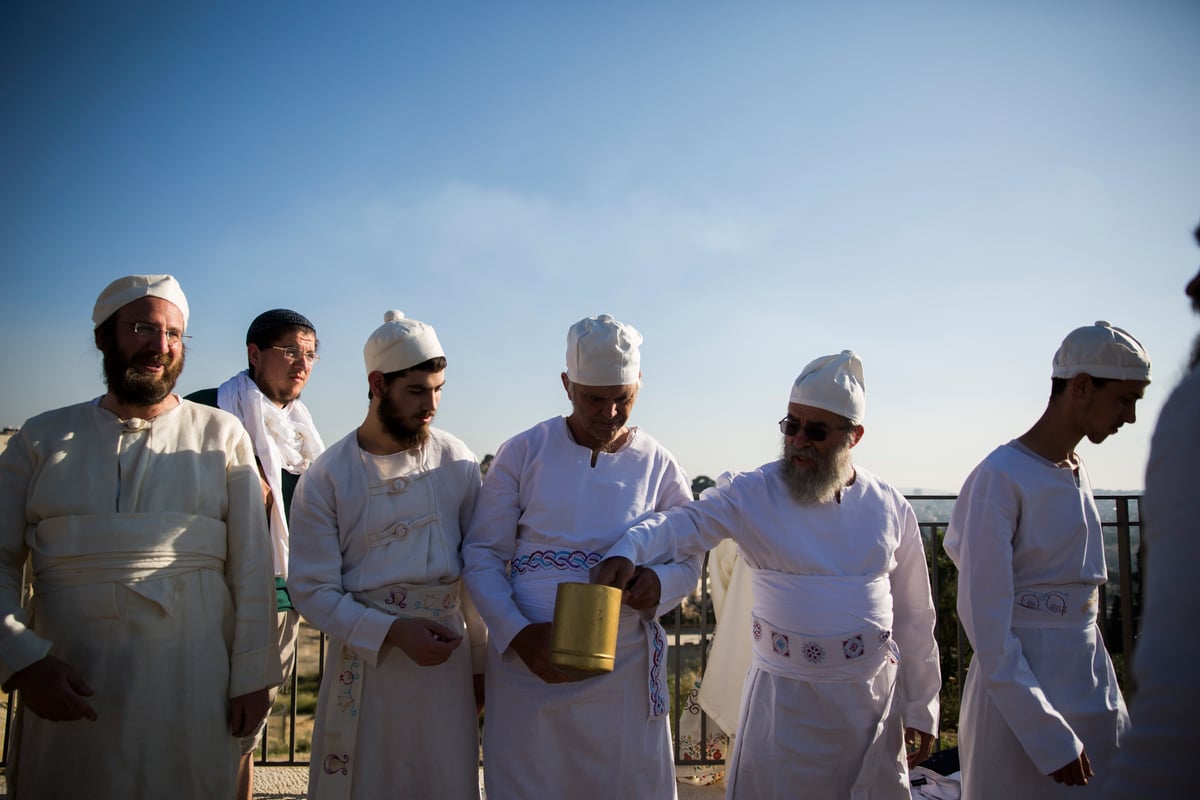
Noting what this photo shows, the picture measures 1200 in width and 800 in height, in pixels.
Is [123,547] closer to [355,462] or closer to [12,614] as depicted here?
[12,614]

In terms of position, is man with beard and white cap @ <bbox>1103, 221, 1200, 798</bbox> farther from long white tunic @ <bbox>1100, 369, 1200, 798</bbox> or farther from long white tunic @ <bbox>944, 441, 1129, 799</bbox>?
long white tunic @ <bbox>944, 441, 1129, 799</bbox>

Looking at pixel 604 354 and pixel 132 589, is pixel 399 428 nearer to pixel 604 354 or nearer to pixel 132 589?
pixel 604 354

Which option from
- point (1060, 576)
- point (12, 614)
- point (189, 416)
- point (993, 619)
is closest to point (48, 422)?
point (189, 416)

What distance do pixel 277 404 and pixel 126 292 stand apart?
1122 millimetres

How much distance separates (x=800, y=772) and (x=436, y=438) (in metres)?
1.80

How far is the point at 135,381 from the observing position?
2910 millimetres

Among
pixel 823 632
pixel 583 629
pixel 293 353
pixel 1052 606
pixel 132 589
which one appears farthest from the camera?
pixel 293 353

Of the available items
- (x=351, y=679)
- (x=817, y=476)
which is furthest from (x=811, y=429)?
(x=351, y=679)

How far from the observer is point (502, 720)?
9.43ft

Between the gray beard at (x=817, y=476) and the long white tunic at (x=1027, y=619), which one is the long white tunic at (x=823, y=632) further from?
the long white tunic at (x=1027, y=619)

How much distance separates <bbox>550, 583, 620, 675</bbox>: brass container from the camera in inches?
93.3

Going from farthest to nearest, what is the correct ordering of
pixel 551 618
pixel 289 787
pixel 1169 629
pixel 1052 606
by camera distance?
pixel 289 787, pixel 1052 606, pixel 551 618, pixel 1169 629

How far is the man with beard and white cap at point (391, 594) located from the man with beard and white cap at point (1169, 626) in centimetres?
199

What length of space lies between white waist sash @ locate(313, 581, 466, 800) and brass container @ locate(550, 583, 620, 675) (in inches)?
27.4
